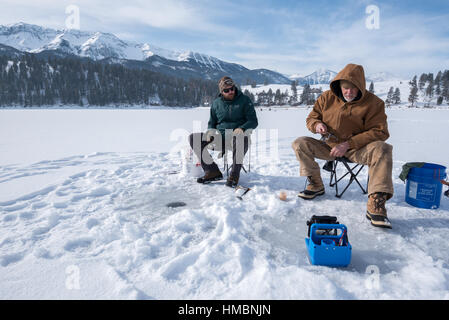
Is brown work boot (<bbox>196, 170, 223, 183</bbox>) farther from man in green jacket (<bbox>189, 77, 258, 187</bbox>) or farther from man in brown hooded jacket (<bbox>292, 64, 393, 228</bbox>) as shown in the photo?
man in brown hooded jacket (<bbox>292, 64, 393, 228</bbox>)

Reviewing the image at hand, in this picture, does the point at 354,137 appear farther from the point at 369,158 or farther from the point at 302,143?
the point at 302,143

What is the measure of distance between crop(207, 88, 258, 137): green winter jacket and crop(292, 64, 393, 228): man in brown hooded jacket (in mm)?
955

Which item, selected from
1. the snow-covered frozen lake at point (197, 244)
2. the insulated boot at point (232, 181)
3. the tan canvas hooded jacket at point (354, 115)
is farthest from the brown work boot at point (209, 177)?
the tan canvas hooded jacket at point (354, 115)

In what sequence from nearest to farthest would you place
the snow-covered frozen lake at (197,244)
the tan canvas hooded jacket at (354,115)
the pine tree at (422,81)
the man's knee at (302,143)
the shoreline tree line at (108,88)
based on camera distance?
the snow-covered frozen lake at (197,244) < the tan canvas hooded jacket at (354,115) < the man's knee at (302,143) < the shoreline tree line at (108,88) < the pine tree at (422,81)

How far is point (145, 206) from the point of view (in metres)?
3.17

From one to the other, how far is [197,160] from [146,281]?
2.77m

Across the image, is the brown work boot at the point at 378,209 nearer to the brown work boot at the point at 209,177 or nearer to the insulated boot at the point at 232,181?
the insulated boot at the point at 232,181

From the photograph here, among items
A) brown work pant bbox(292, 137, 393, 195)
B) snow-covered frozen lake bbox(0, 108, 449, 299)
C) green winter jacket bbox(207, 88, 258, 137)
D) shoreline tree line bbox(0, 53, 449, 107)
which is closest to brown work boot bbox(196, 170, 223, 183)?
snow-covered frozen lake bbox(0, 108, 449, 299)

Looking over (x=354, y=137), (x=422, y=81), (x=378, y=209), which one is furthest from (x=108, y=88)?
(x=422, y=81)

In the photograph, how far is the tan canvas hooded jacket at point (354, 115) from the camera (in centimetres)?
297

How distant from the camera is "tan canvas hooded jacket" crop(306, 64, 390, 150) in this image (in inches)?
117

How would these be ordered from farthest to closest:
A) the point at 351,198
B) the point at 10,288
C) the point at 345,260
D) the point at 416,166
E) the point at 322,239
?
the point at 351,198 < the point at 416,166 < the point at 322,239 < the point at 345,260 < the point at 10,288
